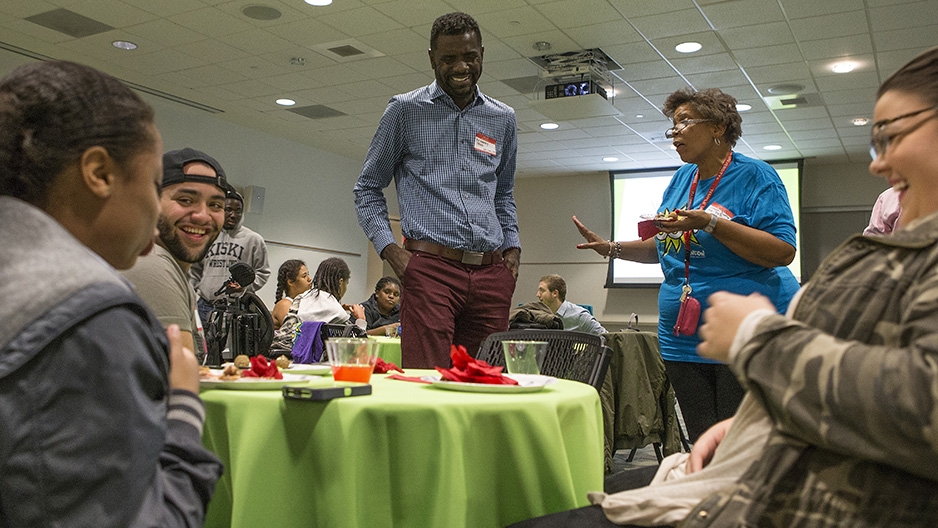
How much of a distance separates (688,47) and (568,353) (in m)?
5.38

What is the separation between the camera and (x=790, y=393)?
0.81m

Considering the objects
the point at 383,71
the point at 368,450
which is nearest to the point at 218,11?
the point at 383,71

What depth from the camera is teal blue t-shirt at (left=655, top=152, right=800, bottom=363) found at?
96.3 inches

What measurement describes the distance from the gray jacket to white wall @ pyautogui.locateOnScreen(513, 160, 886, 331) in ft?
38.0

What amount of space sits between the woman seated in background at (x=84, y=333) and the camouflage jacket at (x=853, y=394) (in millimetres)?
636

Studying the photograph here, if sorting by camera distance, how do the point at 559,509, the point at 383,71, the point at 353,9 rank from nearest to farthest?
the point at 559,509 < the point at 353,9 < the point at 383,71

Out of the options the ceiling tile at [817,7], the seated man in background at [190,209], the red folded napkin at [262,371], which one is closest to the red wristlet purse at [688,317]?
the red folded napkin at [262,371]

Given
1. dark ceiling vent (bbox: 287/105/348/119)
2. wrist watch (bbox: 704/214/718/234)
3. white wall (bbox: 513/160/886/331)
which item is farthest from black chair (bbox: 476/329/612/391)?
white wall (bbox: 513/160/886/331)

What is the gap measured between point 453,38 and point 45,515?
6.99 ft

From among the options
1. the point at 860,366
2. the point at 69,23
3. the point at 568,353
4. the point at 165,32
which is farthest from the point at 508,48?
the point at 860,366

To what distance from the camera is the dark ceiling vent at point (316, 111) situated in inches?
357

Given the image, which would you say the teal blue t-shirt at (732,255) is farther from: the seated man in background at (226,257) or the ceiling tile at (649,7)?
the ceiling tile at (649,7)

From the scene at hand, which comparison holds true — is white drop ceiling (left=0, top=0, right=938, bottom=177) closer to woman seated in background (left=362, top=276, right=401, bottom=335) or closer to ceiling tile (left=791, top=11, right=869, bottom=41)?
ceiling tile (left=791, top=11, right=869, bottom=41)

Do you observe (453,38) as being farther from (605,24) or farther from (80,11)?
(80,11)
